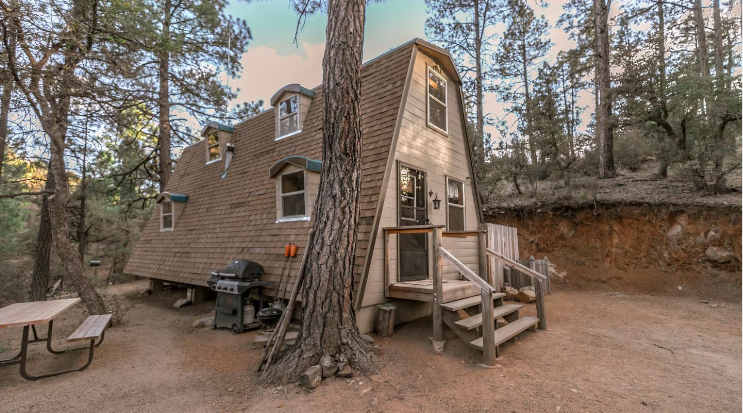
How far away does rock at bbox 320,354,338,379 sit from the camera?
11.6ft

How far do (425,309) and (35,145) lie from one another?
943 centimetres

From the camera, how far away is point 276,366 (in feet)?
12.1

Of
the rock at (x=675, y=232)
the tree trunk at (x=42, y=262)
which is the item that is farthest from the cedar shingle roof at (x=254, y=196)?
the rock at (x=675, y=232)

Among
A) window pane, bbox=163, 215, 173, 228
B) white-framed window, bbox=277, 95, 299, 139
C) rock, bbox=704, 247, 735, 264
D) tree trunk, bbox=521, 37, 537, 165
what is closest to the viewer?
rock, bbox=704, 247, 735, 264

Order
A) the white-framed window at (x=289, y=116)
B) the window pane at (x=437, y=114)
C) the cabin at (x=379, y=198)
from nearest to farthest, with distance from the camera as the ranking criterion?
the cabin at (x=379, y=198) < the window pane at (x=437, y=114) < the white-framed window at (x=289, y=116)

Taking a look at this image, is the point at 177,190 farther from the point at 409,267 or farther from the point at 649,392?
the point at 649,392

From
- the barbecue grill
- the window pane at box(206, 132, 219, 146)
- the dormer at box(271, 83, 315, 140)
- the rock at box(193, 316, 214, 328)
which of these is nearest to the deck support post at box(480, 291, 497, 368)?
the barbecue grill

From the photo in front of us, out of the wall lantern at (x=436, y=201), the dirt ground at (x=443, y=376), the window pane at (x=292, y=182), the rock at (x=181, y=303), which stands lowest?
the rock at (x=181, y=303)

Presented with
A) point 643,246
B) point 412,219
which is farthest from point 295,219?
point 643,246

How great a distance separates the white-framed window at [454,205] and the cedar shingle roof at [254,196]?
2317mm

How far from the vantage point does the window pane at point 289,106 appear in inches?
299

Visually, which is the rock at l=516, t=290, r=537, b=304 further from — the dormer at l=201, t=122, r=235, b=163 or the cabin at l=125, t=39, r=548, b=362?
the dormer at l=201, t=122, r=235, b=163

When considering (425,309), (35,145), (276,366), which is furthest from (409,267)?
(35,145)

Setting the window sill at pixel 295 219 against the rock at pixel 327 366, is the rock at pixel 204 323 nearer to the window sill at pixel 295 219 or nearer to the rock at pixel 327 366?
the window sill at pixel 295 219
